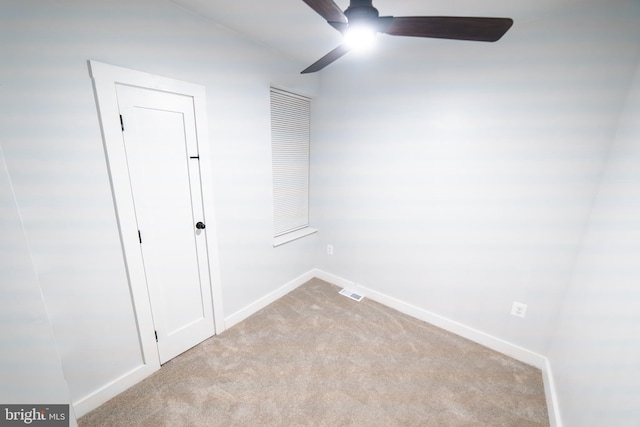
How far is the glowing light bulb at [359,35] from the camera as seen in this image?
1127 mm

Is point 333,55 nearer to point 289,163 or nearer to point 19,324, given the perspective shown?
point 289,163

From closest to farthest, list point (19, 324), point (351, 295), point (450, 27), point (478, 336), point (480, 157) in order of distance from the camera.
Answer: point (19, 324), point (450, 27), point (480, 157), point (478, 336), point (351, 295)

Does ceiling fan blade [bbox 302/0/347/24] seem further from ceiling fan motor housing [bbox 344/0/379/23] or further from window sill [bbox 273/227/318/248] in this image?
window sill [bbox 273/227/318/248]

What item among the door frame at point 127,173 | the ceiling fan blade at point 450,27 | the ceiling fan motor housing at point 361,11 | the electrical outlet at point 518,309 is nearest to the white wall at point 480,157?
the electrical outlet at point 518,309

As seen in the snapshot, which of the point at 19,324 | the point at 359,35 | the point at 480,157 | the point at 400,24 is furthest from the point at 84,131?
the point at 480,157

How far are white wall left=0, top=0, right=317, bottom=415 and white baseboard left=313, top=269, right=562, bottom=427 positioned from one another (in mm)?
1908

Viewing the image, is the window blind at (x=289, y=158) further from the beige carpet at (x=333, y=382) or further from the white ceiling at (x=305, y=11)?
the beige carpet at (x=333, y=382)

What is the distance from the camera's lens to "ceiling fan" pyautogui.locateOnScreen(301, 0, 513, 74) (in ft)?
3.45

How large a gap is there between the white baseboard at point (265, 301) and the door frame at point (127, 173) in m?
0.55

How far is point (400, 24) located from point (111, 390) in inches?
111

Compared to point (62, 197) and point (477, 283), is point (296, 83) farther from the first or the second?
point (477, 283)

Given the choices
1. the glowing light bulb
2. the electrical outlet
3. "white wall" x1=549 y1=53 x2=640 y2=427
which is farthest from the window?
"white wall" x1=549 y1=53 x2=640 y2=427

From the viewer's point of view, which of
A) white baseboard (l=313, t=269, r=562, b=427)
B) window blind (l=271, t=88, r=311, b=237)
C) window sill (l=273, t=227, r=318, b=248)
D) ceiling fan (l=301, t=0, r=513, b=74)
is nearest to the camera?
ceiling fan (l=301, t=0, r=513, b=74)

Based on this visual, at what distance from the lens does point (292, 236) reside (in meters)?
2.90
